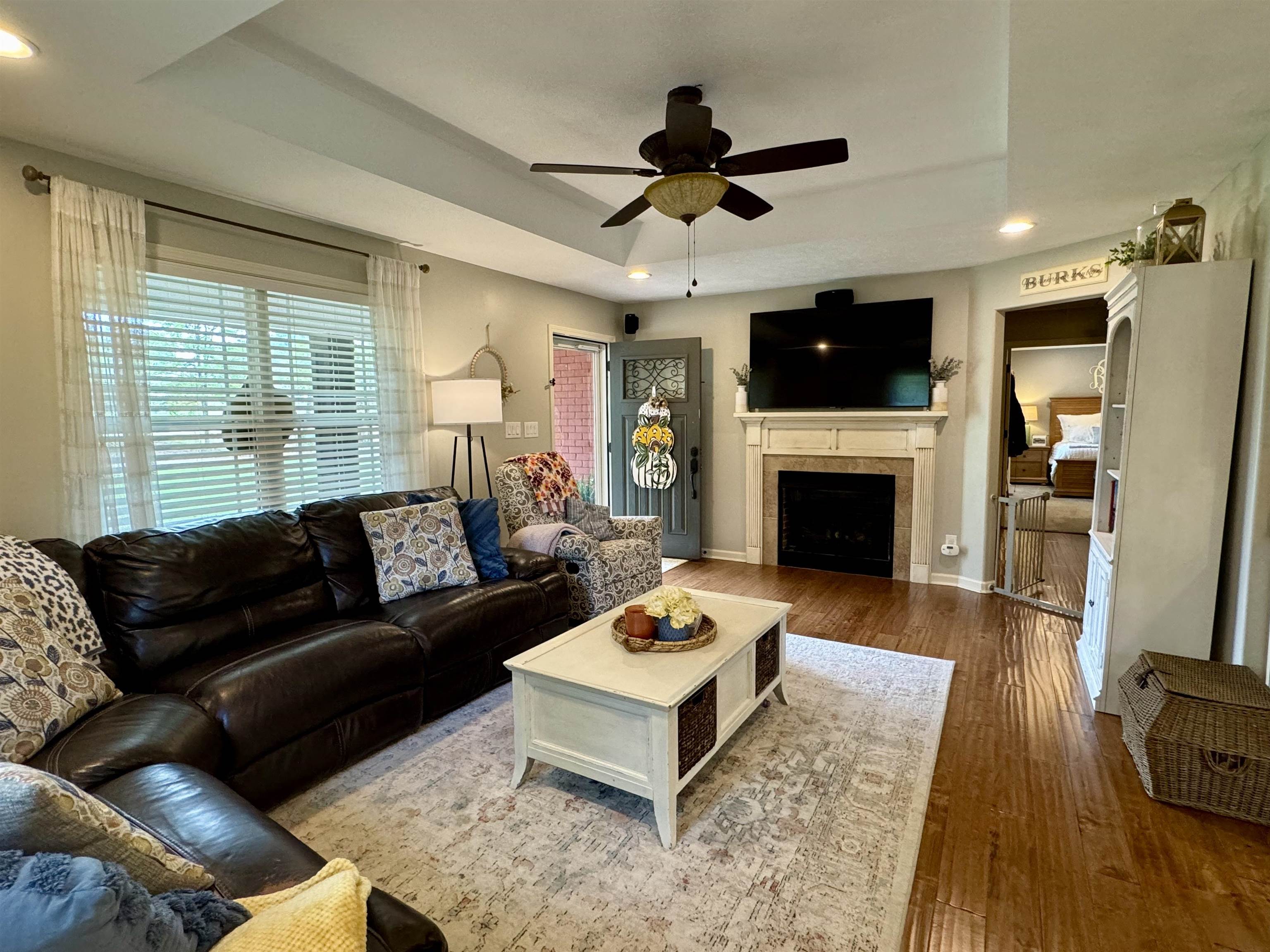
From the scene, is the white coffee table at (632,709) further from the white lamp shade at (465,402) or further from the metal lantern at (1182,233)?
the metal lantern at (1182,233)

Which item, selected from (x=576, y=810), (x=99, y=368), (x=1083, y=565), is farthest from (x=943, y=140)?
(x=1083, y=565)

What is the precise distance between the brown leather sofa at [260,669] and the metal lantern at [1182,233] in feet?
10.6

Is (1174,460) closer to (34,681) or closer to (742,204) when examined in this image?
(742,204)

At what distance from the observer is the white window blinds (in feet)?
9.16

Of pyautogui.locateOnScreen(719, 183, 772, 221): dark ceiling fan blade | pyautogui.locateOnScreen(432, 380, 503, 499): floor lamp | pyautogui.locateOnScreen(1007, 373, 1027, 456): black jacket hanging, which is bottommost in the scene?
pyautogui.locateOnScreen(1007, 373, 1027, 456): black jacket hanging

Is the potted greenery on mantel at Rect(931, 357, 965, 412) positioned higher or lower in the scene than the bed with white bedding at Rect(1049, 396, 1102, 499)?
higher

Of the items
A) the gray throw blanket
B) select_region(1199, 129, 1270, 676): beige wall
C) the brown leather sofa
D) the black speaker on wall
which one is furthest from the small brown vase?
the black speaker on wall

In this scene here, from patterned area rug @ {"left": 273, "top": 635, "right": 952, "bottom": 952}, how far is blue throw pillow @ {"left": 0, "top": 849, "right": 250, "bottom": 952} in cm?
110

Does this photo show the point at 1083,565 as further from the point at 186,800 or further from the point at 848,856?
the point at 186,800

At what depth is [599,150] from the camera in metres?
3.12

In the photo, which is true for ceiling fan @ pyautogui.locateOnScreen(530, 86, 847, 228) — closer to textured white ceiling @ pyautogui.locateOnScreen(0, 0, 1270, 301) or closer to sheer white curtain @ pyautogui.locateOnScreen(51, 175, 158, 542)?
textured white ceiling @ pyautogui.locateOnScreen(0, 0, 1270, 301)

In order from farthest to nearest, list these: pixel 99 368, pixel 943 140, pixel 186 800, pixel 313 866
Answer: pixel 943 140
pixel 99 368
pixel 186 800
pixel 313 866

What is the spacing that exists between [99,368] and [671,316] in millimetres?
4405

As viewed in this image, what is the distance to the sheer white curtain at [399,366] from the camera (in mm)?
3660
